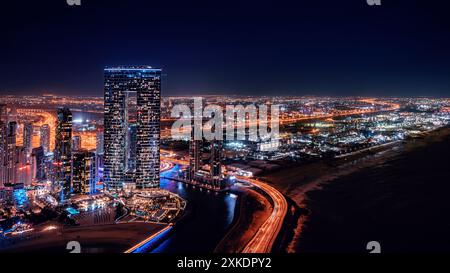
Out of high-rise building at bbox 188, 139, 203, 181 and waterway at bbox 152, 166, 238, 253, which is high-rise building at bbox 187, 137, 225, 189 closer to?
high-rise building at bbox 188, 139, 203, 181

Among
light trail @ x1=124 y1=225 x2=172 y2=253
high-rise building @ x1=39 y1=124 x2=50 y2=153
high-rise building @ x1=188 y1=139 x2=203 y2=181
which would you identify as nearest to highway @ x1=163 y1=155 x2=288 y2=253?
light trail @ x1=124 y1=225 x2=172 y2=253

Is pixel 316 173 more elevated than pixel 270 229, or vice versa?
pixel 316 173

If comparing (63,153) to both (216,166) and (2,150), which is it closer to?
(2,150)

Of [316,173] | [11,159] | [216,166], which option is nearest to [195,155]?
[216,166]

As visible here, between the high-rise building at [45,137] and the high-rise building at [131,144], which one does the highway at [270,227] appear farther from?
the high-rise building at [45,137]

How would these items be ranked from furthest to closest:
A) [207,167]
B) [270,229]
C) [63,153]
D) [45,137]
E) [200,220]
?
1. [45,137]
2. [207,167]
3. [63,153]
4. [200,220]
5. [270,229]

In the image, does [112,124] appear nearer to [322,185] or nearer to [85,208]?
[85,208]

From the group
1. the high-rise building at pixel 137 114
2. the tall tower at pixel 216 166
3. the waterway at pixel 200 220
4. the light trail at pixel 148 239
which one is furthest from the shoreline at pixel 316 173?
the high-rise building at pixel 137 114
